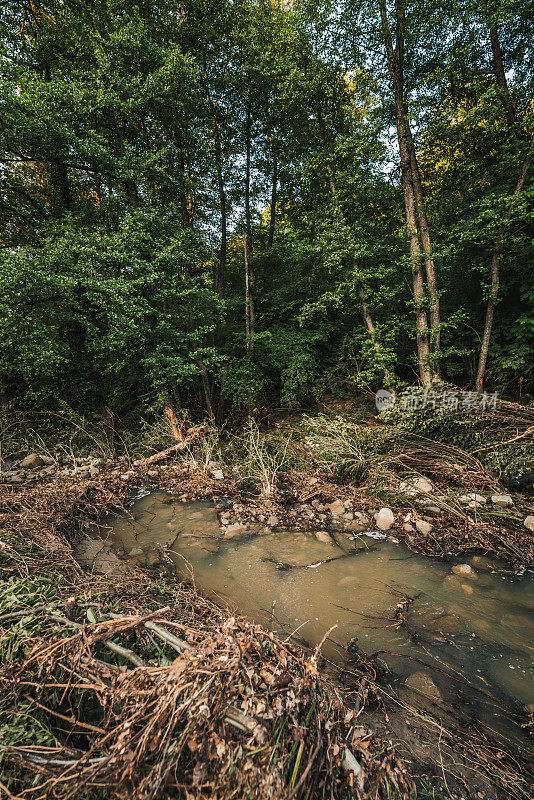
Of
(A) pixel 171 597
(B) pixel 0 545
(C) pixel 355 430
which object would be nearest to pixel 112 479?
(B) pixel 0 545

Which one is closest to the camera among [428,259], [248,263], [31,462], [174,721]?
[174,721]

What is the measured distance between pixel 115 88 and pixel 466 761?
10871 millimetres

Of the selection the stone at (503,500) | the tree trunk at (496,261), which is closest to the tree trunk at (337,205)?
the tree trunk at (496,261)

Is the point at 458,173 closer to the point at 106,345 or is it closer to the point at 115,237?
the point at 115,237

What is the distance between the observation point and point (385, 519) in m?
4.31

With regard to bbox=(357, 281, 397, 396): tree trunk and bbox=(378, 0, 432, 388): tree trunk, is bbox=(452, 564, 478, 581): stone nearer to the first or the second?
bbox=(378, 0, 432, 388): tree trunk

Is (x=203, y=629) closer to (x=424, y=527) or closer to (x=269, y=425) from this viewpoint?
(x=424, y=527)

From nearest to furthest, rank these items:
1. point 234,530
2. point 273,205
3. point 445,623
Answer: point 445,623 < point 234,530 < point 273,205

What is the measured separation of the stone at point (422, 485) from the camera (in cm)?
472

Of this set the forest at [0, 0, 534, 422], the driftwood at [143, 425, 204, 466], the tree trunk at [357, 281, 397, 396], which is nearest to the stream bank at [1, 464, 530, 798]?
the driftwood at [143, 425, 204, 466]

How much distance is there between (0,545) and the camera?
299cm

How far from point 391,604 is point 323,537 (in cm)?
124

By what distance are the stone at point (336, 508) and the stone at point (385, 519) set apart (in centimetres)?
55

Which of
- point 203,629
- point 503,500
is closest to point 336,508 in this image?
point 503,500
